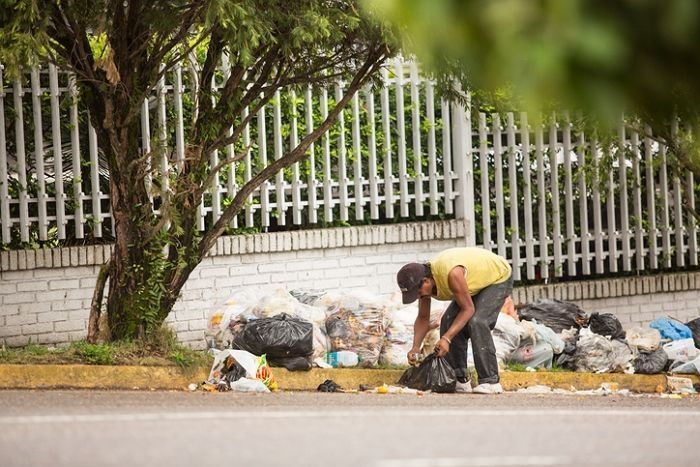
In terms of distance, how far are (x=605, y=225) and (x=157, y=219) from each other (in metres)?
6.26

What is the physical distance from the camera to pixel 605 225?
601 inches

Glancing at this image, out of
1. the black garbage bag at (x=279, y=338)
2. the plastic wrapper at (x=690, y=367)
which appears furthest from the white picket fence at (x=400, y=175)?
the plastic wrapper at (x=690, y=367)

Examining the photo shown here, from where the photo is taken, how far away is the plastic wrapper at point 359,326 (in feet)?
37.5

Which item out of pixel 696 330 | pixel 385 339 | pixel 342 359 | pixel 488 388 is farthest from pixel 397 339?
pixel 696 330

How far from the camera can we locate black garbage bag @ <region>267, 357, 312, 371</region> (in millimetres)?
10766

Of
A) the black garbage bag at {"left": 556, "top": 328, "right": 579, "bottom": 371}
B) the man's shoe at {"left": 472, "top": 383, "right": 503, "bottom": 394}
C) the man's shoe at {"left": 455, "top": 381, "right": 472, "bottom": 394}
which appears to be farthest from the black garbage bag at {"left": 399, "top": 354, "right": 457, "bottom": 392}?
the black garbage bag at {"left": 556, "top": 328, "right": 579, "bottom": 371}

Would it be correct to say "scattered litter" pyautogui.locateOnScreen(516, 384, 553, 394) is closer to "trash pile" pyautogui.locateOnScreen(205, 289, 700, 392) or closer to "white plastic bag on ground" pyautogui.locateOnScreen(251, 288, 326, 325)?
"trash pile" pyautogui.locateOnScreen(205, 289, 700, 392)

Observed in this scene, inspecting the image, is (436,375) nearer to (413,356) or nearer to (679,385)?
(413,356)

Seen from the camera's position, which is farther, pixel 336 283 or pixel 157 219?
pixel 336 283

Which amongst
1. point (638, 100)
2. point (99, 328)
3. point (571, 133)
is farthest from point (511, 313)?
point (638, 100)

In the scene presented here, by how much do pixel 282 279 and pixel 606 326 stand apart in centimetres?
328

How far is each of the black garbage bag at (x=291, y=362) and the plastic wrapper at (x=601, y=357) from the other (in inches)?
116

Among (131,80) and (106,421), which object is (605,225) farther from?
(106,421)

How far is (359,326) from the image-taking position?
37.9 ft
